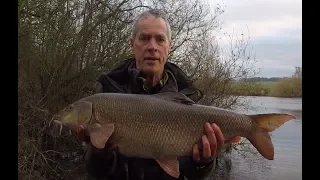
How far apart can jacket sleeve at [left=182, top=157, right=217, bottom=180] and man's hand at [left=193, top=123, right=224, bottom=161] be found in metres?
0.06

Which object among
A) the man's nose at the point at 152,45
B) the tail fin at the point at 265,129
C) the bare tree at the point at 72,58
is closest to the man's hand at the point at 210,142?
the tail fin at the point at 265,129

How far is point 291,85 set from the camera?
94.5ft

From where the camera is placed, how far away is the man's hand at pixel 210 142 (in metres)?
2.94

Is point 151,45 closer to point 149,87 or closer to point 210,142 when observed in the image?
point 149,87

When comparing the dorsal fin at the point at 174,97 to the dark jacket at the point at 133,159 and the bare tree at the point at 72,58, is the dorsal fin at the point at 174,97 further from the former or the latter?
the bare tree at the point at 72,58

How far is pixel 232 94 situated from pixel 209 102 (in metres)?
1.39

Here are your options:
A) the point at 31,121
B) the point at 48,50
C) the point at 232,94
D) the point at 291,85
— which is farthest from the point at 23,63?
the point at 291,85

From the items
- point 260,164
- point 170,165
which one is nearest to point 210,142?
point 170,165

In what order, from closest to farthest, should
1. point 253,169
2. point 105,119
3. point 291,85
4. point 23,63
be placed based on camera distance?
point 105,119, point 23,63, point 253,169, point 291,85

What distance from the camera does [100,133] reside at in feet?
9.53

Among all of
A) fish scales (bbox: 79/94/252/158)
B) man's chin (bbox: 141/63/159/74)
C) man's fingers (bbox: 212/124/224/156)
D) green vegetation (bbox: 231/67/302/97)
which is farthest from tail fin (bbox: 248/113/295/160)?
green vegetation (bbox: 231/67/302/97)

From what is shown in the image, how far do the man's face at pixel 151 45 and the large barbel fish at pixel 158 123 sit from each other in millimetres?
250

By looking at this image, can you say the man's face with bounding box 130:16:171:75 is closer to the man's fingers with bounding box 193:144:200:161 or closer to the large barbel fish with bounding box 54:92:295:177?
the large barbel fish with bounding box 54:92:295:177
